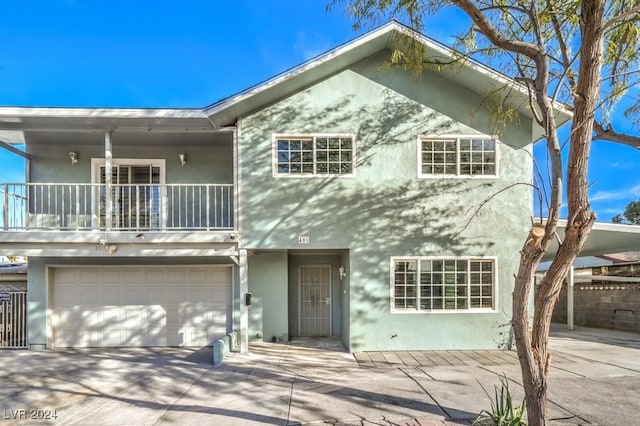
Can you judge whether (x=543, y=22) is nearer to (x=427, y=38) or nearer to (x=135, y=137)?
(x=427, y=38)

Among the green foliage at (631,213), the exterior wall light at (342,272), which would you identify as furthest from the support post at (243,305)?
the green foliage at (631,213)

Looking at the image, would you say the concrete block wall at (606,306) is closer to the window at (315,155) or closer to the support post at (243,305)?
the window at (315,155)

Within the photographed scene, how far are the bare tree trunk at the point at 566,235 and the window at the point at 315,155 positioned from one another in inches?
208

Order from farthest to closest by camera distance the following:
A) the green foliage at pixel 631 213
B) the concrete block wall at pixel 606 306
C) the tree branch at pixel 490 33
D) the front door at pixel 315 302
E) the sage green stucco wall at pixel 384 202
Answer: the green foliage at pixel 631 213, the concrete block wall at pixel 606 306, the front door at pixel 315 302, the sage green stucco wall at pixel 384 202, the tree branch at pixel 490 33

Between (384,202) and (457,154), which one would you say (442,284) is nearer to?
(384,202)

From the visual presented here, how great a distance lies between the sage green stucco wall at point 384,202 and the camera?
9.20 m

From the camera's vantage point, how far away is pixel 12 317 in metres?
9.98

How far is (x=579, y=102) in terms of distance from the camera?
448 centimetres

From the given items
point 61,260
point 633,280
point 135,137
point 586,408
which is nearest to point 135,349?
point 61,260

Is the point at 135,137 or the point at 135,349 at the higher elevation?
the point at 135,137

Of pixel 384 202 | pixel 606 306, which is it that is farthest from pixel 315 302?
pixel 606 306

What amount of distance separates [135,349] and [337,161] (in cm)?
695

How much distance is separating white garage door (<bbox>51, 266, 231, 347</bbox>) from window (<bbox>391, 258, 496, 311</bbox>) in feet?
14.9

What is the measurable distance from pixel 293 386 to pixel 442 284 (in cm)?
453
